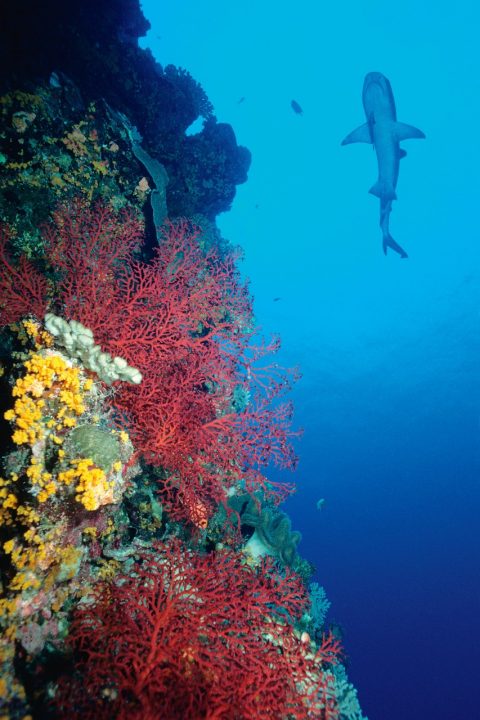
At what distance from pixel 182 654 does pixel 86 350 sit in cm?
233

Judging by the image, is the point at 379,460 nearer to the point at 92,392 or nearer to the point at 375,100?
the point at 375,100

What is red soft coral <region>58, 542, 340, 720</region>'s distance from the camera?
6.70 feet

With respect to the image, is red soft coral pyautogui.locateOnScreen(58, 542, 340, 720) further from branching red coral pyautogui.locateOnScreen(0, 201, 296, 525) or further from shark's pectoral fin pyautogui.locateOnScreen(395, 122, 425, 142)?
shark's pectoral fin pyautogui.locateOnScreen(395, 122, 425, 142)

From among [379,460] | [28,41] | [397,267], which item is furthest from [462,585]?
[28,41]

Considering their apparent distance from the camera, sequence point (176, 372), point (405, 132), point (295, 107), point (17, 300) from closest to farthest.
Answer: point (17, 300), point (176, 372), point (405, 132), point (295, 107)

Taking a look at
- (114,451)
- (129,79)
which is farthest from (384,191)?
(114,451)

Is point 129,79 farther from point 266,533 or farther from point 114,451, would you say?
point 266,533

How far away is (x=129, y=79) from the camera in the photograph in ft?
21.9

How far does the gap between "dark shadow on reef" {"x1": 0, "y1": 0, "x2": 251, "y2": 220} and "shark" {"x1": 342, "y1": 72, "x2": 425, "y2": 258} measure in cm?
387

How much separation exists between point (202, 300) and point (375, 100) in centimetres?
920

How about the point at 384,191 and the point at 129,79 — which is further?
the point at 384,191

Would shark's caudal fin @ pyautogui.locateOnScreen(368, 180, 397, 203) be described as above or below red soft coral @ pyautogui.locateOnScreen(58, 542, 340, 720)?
above

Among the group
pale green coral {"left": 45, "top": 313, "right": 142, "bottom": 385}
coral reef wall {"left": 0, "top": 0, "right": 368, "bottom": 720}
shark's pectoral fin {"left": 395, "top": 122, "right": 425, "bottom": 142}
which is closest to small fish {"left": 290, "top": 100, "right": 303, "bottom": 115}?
shark's pectoral fin {"left": 395, "top": 122, "right": 425, "bottom": 142}

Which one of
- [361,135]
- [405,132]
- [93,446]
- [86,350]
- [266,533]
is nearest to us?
[93,446]
